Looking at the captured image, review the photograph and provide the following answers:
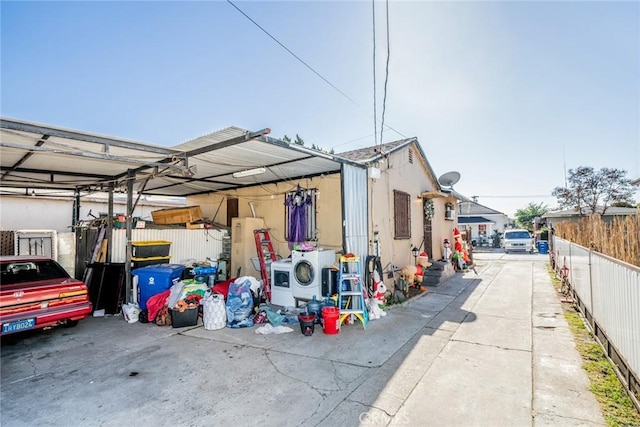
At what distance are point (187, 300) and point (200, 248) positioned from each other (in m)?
4.05

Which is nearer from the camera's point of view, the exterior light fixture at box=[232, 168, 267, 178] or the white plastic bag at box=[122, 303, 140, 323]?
the white plastic bag at box=[122, 303, 140, 323]

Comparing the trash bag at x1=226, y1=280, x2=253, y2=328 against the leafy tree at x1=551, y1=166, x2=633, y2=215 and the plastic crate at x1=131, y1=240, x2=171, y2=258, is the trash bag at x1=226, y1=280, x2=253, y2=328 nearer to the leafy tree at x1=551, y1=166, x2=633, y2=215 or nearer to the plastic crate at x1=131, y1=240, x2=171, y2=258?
the plastic crate at x1=131, y1=240, x2=171, y2=258

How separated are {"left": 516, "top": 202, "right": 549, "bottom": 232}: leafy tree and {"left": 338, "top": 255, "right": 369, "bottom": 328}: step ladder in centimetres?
4346

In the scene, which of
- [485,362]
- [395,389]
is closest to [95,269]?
[395,389]

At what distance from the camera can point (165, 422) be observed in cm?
267

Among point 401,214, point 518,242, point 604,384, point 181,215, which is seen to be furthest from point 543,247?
point 181,215

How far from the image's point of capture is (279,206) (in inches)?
332

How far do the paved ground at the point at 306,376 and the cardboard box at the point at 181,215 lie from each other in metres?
4.25

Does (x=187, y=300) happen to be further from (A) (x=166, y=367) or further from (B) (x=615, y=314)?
(B) (x=615, y=314)

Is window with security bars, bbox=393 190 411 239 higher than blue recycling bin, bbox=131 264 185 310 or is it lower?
higher

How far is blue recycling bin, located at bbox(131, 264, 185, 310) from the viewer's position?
20.2ft

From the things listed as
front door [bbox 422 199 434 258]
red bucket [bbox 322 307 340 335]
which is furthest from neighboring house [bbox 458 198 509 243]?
red bucket [bbox 322 307 340 335]

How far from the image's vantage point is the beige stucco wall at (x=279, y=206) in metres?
7.25

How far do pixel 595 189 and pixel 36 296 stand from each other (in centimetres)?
3006
